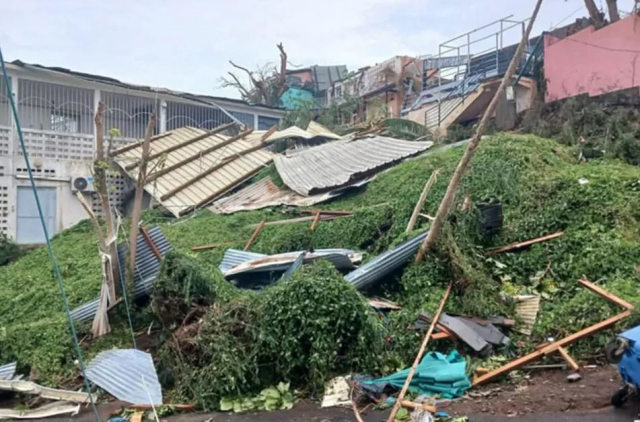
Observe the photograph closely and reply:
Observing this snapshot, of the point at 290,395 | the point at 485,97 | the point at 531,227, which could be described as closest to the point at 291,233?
the point at 531,227

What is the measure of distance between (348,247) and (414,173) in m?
2.51

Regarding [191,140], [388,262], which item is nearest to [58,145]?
[191,140]

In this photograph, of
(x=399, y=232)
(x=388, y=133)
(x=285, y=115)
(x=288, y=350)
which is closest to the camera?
(x=288, y=350)

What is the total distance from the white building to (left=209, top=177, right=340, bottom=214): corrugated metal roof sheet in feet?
13.0

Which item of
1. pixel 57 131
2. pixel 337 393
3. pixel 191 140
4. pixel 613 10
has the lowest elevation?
pixel 337 393

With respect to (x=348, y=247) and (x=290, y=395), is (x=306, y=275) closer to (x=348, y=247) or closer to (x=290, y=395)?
(x=290, y=395)

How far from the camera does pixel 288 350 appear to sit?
5973mm

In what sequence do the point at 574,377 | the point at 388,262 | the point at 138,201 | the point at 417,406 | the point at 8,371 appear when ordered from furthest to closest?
1. the point at 138,201
2. the point at 388,262
3. the point at 8,371
4. the point at 574,377
5. the point at 417,406

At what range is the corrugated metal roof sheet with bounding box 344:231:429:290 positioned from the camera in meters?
7.67

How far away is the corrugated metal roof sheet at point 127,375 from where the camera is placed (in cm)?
625

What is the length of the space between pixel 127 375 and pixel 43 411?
0.91 meters

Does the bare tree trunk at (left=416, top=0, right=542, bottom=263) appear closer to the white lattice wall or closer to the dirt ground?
the dirt ground

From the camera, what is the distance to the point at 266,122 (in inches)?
832

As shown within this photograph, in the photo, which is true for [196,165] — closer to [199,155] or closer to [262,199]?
[199,155]
